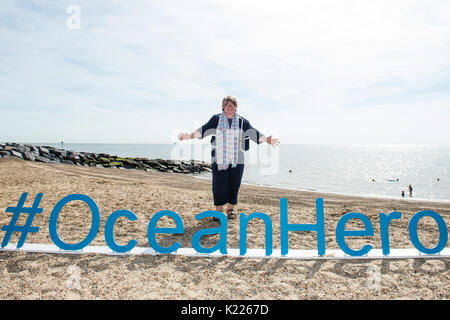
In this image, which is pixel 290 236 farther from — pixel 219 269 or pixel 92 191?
pixel 92 191

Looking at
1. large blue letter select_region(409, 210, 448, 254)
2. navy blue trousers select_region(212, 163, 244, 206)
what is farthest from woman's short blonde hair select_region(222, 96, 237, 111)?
large blue letter select_region(409, 210, 448, 254)

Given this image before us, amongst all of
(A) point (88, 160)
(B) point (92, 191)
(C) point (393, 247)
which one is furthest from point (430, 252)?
(A) point (88, 160)

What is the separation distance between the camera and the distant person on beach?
5.55 meters

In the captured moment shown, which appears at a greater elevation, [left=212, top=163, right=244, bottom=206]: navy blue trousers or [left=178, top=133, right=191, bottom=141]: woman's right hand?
[left=178, top=133, right=191, bottom=141]: woman's right hand

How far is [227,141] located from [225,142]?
45 mm

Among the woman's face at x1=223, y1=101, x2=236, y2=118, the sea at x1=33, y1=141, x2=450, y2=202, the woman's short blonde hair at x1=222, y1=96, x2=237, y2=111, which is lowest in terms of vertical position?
the sea at x1=33, y1=141, x2=450, y2=202

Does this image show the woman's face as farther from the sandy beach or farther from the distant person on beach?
the sandy beach

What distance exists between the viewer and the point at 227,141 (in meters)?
5.55

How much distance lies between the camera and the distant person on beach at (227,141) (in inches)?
218

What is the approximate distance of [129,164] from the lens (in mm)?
29281

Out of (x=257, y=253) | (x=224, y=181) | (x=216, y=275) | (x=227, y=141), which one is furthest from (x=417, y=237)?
(x=227, y=141)

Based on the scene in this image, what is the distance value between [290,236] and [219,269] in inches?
82.3

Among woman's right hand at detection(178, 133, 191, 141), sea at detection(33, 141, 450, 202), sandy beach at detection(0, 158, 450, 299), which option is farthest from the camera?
sea at detection(33, 141, 450, 202)
